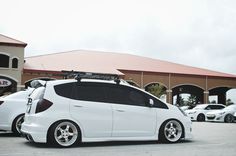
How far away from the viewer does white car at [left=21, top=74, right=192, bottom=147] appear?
855 cm

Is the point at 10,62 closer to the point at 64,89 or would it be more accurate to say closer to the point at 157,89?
the point at 157,89

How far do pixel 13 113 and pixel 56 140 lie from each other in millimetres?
3115

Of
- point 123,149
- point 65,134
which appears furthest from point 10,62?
point 123,149

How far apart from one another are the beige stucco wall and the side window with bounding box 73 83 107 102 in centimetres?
2804

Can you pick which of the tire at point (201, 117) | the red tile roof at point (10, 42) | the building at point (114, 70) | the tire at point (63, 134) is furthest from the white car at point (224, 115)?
the red tile roof at point (10, 42)

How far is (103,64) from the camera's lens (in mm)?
41906

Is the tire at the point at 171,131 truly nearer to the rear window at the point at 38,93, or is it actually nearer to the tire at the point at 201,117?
the rear window at the point at 38,93

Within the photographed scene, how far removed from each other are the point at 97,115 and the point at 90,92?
1.87 ft

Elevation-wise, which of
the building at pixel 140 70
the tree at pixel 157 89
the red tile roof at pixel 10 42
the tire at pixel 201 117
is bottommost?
the tire at pixel 201 117

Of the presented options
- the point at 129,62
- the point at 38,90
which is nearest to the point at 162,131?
the point at 38,90

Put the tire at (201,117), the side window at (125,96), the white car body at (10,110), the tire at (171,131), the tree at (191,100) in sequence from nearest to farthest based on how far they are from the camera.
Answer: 1. the side window at (125,96)
2. the tire at (171,131)
3. the white car body at (10,110)
4. the tire at (201,117)
5. the tree at (191,100)

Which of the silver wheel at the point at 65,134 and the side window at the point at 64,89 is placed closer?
the silver wheel at the point at 65,134

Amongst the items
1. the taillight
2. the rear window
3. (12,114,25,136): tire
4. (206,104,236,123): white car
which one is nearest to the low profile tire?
(206,104,236,123): white car

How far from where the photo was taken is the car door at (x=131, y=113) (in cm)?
913
